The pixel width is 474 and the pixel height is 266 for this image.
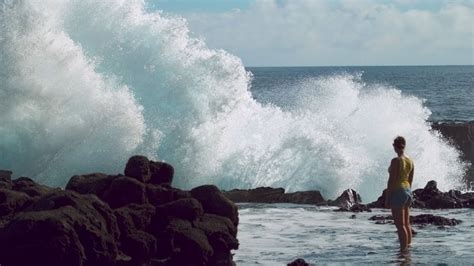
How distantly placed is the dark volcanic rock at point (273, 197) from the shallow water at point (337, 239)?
47.5 inches

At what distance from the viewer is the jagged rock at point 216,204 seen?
10.7 m

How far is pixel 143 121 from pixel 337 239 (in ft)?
29.3

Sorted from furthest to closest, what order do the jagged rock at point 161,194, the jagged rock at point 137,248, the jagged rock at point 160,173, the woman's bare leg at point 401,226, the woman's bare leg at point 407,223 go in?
1. the woman's bare leg at point 407,223
2. the woman's bare leg at point 401,226
3. the jagged rock at point 160,173
4. the jagged rock at point 161,194
5. the jagged rock at point 137,248

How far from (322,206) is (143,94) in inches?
256

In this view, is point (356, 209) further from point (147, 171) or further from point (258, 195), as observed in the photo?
point (147, 171)

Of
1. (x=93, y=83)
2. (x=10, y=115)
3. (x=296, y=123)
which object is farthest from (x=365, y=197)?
(x=10, y=115)

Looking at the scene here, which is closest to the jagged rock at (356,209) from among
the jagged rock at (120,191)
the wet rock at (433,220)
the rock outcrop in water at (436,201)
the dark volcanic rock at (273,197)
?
the rock outcrop in water at (436,201)

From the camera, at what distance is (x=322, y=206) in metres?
16.5

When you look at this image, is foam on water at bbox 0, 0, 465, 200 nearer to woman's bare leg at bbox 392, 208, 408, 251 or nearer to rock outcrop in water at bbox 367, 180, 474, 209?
rock outcrop in water at bbox 367, 180, 474, 209

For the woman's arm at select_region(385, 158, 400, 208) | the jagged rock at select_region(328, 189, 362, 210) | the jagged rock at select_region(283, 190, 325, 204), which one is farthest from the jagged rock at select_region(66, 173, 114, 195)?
the jagged rock at select_region(283, 190, 325, 204)

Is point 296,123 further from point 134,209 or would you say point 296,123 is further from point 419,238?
point 134,209

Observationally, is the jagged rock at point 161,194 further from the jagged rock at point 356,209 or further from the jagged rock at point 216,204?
the jagged rock at point 356,209

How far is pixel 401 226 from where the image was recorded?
11164mm

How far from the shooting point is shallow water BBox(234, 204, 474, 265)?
416 inches
